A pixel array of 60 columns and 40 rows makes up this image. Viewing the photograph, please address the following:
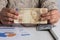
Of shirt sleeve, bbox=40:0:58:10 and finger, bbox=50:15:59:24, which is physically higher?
shirt sleeve, bbox=40:0:58:10

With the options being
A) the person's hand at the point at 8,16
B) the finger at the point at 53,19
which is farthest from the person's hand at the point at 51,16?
the person's hand at the point at 8,16

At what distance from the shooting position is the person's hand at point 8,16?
907 millimetres

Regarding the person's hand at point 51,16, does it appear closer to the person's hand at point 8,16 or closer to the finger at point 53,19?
the finger at point 53,19

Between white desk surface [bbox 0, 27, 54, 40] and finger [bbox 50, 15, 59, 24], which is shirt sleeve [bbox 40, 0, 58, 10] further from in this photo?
white desk surface [bbox 0, 27, 54, 40]

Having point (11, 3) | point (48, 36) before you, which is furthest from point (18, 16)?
point (11, 3)

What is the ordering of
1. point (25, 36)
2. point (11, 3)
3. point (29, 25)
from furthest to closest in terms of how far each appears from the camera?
point (11, 3) → point (29, 25) → point (25, 36)

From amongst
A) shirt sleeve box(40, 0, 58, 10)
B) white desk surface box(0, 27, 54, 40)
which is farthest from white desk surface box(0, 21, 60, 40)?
shirt sleeve box(40, 0, 58, 10)

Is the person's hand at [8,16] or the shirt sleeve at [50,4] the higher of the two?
the shirt sleeve at [50,4]

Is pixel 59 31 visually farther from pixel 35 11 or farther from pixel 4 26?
pixel 4 26

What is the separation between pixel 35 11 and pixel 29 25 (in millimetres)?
114

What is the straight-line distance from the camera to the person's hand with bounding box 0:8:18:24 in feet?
2.98

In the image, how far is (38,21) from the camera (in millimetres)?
902

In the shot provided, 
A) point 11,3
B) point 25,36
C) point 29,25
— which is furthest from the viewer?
point 11,3

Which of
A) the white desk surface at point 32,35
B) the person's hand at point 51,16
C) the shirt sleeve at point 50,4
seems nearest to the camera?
the white desk surface at point 32,35
